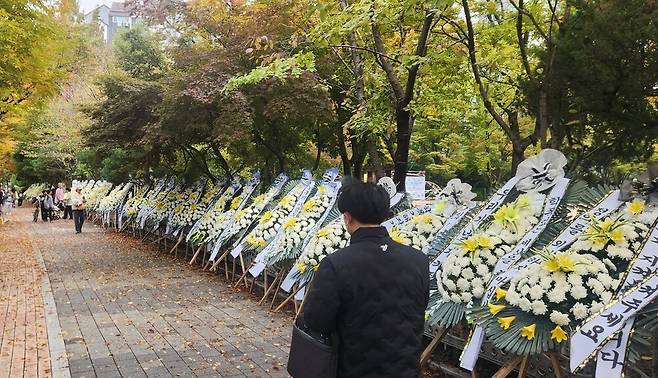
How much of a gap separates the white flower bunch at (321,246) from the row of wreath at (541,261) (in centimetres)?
1

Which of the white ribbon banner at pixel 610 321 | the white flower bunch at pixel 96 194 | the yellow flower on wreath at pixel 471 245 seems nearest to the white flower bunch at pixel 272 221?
the yellow flower on wreath at pixel 471 245

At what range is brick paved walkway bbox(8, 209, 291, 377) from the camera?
5.49 m

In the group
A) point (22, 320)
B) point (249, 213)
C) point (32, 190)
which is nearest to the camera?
point (22, 320)

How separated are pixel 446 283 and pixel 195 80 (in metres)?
6.71

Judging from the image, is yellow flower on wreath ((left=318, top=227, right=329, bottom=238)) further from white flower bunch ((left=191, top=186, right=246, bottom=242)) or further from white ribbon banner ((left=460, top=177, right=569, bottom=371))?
white flower bunch ((left=191, top=186, right=246, bottom=242))

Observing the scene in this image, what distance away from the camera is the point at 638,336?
10.9 ft

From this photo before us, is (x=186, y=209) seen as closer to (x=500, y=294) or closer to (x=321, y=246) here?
(x=321, y=246)

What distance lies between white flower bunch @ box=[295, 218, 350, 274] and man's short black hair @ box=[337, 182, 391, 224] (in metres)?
3.78

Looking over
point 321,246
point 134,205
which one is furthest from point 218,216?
point 134,205

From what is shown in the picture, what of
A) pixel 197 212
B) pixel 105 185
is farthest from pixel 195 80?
pixel 105 185

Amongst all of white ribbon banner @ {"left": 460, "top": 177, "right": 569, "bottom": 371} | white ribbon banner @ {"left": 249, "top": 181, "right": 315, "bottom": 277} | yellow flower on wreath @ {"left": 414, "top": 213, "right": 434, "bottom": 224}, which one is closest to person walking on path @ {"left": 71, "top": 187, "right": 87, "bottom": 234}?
white ribbon banner @ {"left": 249, "top": 181, "right": 315, "bottom": 277}

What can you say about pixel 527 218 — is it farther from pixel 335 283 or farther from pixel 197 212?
pixel 197 212

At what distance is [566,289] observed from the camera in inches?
142

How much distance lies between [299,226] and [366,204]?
16.1 ft
